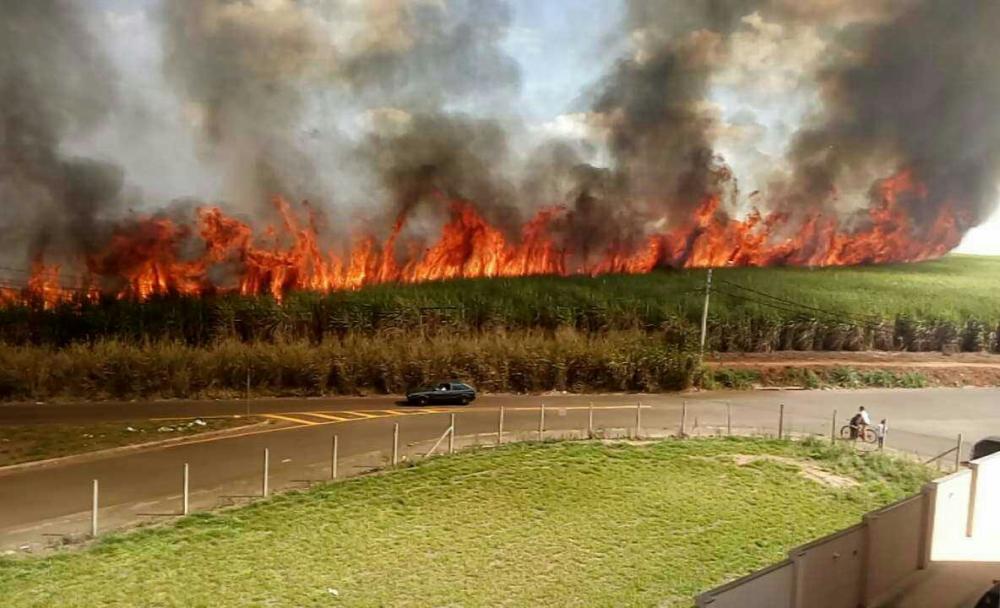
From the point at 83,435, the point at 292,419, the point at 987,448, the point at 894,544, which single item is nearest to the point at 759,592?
the point at 894,544

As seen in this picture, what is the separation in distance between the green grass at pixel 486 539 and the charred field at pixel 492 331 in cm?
979

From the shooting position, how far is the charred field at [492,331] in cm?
2320

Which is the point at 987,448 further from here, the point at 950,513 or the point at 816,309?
the point at 816,309

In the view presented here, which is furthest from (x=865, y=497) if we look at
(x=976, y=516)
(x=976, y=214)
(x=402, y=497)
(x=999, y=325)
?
(x=976, y=214)

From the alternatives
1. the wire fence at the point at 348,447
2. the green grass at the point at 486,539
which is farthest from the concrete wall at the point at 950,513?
the wire fence at the point at 348,447

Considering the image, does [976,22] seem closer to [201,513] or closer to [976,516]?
[976,516]

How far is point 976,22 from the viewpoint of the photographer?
27.5 metres

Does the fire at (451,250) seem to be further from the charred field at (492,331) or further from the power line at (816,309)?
the power line at (816,309)

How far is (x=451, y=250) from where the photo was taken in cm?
3241

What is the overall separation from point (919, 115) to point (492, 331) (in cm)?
2119

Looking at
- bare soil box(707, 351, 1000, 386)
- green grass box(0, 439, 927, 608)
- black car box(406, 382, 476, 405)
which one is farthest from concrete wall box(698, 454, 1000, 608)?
bare soil box(707, 351, 1000, 386)

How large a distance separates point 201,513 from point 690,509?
8.93 m

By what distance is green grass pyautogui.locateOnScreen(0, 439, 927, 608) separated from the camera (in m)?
9.13

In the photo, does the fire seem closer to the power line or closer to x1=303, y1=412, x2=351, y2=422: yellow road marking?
the power line
